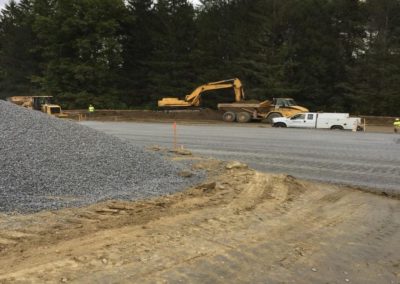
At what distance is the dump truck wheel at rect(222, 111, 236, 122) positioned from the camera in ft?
123

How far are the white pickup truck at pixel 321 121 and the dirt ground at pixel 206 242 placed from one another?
71.8ft

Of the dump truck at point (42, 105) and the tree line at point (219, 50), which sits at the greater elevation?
the tree line at point (219, 50)

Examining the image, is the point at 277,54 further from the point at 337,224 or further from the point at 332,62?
the point at 337,224

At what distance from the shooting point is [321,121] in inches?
1234

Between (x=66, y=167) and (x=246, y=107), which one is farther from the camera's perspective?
(x=246, y=107)

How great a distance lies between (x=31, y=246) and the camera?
5.97m

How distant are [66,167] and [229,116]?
29.0 metres

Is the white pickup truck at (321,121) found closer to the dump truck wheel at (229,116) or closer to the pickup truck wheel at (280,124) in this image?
the pickup truck wheel at (280,124)

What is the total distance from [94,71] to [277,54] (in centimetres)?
1982

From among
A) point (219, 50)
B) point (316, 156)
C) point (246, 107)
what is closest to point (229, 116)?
point (246, 107)

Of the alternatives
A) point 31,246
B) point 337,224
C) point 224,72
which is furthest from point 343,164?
point 224,72

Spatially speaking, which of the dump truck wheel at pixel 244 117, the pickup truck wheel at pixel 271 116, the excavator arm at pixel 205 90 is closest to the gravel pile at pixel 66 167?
the pickup truck wheel at pixel 271 116

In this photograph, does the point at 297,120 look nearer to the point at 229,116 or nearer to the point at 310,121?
the point at 310,121

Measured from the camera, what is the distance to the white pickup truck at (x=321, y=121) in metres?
30.4
